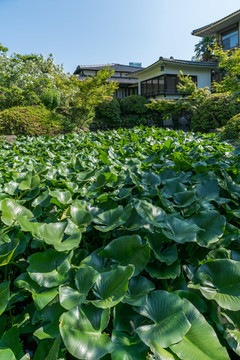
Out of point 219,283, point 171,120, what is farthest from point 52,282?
point 171,120

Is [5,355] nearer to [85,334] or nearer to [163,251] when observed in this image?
[85,334]

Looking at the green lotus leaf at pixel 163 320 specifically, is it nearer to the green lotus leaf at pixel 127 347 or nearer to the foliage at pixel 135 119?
the green lotus leaf at pixel 127 347

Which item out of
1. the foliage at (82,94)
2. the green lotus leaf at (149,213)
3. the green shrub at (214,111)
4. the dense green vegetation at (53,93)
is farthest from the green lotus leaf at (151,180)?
the foliage at (82,94)

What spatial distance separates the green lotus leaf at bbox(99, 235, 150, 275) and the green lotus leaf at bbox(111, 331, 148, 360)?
18cm

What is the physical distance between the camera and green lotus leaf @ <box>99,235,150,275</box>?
732 mm

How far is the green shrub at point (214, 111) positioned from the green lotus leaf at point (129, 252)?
524 inches

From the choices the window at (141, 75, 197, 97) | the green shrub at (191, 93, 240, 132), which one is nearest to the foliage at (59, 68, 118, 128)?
the green shrub at (191, 93, 240, 132)

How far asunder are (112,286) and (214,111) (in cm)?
1434

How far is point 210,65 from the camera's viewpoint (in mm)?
20766

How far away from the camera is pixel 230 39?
20.6m

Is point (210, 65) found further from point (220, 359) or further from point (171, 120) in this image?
point (220, 359)

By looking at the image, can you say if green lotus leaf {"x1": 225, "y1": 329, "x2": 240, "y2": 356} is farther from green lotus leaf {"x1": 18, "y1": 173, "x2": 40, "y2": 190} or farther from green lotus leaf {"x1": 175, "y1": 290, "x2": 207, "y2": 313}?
green lotus leaf {"x1": 18, "y1": 173, "x2": 40, "y2": 190}

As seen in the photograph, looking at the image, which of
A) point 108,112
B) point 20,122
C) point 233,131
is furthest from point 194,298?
point 108,112

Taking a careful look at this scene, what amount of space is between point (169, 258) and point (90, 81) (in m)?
15.3
